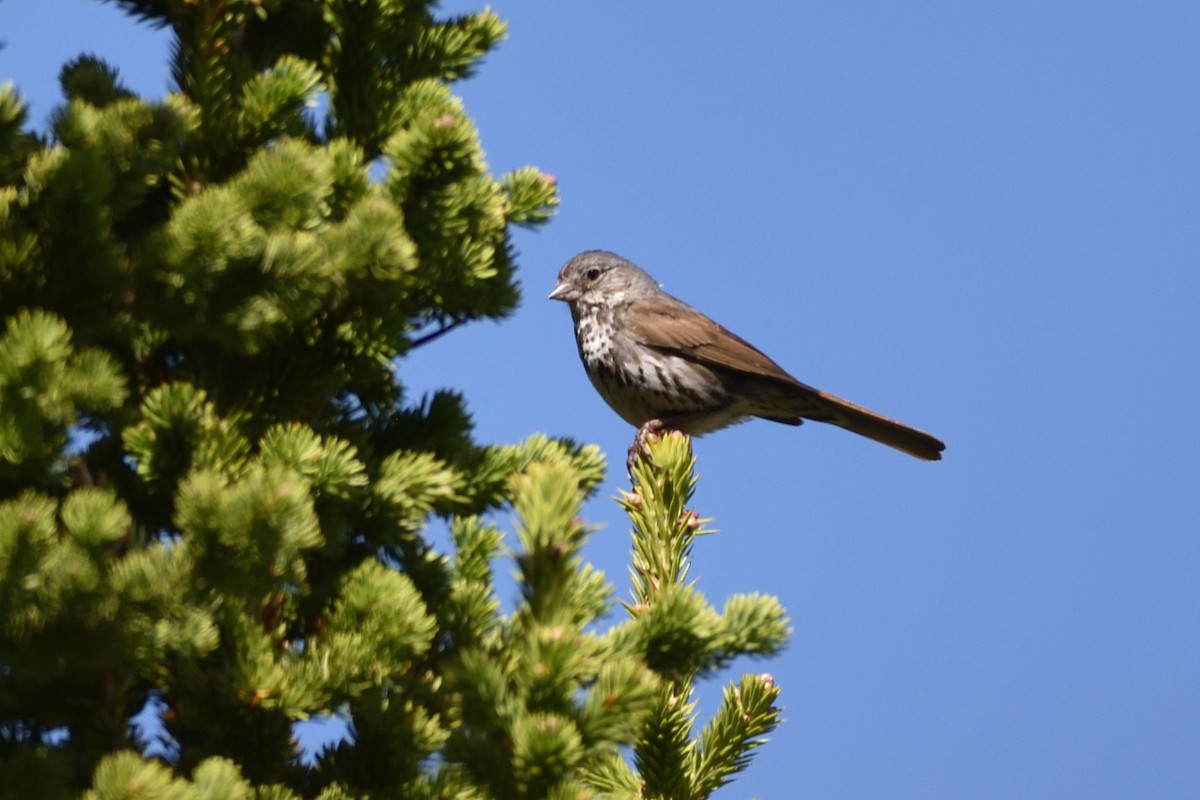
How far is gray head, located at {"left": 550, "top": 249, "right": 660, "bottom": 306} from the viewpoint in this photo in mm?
6496

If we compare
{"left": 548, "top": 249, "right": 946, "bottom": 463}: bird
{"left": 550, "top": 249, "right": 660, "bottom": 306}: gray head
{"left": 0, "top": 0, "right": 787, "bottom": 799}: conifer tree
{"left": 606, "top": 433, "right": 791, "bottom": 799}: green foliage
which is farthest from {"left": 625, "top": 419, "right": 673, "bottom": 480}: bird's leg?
{"left": 0, "top": 0, "right": 787, "bottom": 799}: conifer tree

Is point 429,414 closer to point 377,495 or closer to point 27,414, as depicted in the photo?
point 377,495

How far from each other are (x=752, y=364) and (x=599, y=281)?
0.99 m

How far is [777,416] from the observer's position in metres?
6.29

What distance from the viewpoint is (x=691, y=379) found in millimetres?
5914

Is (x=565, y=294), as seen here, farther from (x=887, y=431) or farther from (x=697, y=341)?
(x=887, y=431)

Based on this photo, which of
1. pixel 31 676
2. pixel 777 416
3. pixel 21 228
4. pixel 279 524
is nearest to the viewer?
pixel 279 524

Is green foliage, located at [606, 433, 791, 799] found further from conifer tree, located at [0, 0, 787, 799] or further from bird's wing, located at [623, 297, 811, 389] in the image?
bird's wing, located at [623, 297, 811, 389]

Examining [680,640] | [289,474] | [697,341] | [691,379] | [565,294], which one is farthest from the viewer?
[565,294]

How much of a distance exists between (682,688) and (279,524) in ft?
4.16

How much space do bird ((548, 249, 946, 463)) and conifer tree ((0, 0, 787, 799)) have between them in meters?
2.85

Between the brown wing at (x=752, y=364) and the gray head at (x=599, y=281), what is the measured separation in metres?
0.22

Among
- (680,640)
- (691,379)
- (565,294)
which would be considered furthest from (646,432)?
(680,640)

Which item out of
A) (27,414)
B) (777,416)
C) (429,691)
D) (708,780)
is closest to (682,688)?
(708,780)
